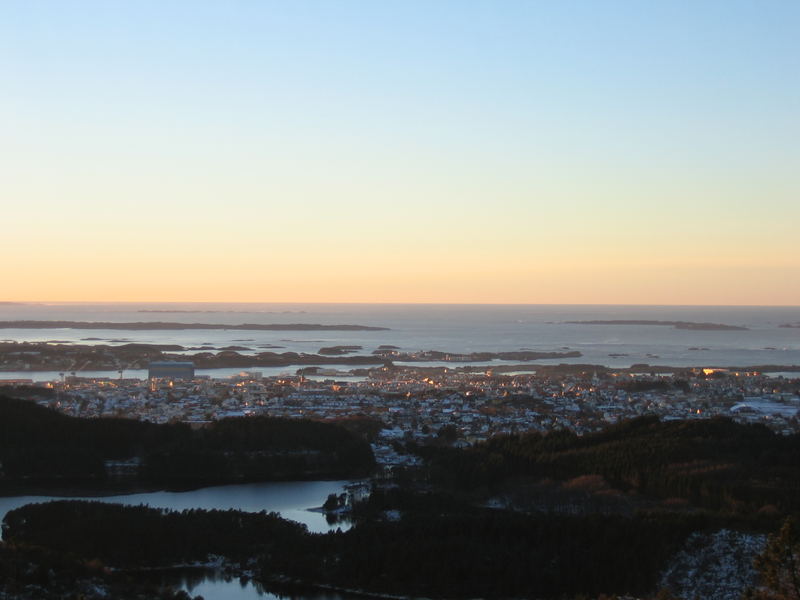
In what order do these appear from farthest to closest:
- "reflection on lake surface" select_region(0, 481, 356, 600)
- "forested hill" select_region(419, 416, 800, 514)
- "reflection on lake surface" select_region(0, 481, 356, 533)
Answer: "reflection on lake surface" select_region(0, 481, 356, 533), "forested hill" select_region(419, 416, 800, 514), "reflection on lake surface" select_region(0, 481, 356, 600)

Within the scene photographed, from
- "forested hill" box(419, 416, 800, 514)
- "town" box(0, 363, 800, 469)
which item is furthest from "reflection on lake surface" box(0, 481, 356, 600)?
"town" box(0, 363, 800, 469)

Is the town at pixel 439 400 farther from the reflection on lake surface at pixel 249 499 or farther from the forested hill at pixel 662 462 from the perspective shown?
the reflection on lake surface at pixel 249 499

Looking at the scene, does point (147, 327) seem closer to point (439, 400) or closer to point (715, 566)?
point (439, 400)

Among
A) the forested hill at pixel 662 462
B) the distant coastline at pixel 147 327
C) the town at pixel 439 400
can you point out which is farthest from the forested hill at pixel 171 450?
the distant coastline at pixel 147 327

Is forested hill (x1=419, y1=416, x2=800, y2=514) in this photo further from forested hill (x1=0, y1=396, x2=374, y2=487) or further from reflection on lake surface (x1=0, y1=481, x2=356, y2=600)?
reflection on lake surface (x1=0, y1=481, x2=356, y2=600)

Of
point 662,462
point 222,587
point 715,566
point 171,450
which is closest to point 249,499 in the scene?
point 171,450

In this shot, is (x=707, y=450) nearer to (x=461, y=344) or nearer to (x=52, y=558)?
(x=52, y=558)

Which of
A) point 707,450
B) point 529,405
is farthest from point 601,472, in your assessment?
point 529,405
